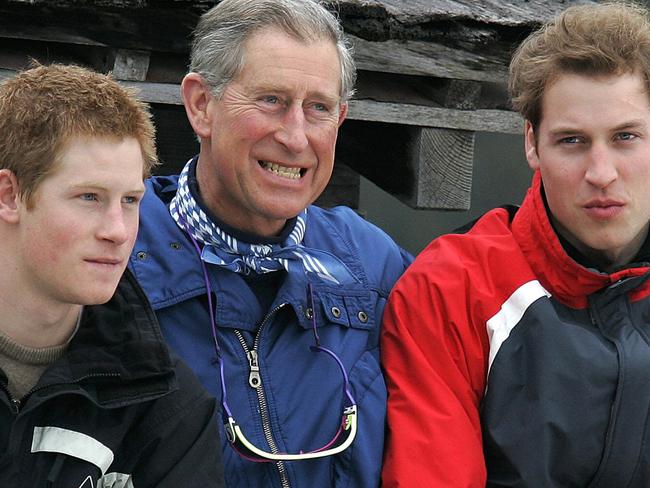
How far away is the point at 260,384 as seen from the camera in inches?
107

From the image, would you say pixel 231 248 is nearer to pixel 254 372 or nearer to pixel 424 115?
pixel 254 372

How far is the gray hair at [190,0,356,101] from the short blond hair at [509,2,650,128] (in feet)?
1.60

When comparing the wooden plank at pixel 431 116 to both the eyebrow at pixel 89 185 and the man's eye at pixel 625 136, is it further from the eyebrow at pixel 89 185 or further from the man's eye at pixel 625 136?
the eyebrow at pixel 89 185

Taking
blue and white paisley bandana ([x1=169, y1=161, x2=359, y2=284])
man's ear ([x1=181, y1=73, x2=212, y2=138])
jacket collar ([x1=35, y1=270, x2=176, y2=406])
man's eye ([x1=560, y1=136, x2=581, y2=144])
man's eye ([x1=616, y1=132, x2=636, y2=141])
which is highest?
man's eye ([x1=616, y1=132, x2=636, y2=141])

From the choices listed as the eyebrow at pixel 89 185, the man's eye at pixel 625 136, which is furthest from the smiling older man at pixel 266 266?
the man's eye at pixel 625 136

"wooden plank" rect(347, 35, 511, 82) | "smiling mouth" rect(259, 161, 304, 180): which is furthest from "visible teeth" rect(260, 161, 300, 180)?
"wooden plank" rect(347, 35, 511, 82)

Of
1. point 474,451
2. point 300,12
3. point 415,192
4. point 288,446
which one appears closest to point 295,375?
point 288,446

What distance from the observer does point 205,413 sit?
252 centimetres

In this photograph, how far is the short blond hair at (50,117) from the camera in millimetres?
2326

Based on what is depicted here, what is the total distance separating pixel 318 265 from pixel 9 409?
3.09 ft

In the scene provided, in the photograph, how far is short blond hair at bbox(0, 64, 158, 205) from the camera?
2.33 meters

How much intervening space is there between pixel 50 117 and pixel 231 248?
0.63m

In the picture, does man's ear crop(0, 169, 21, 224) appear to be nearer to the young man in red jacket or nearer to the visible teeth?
the visible teeth

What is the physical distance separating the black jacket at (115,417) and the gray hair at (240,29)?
1.93 ft
